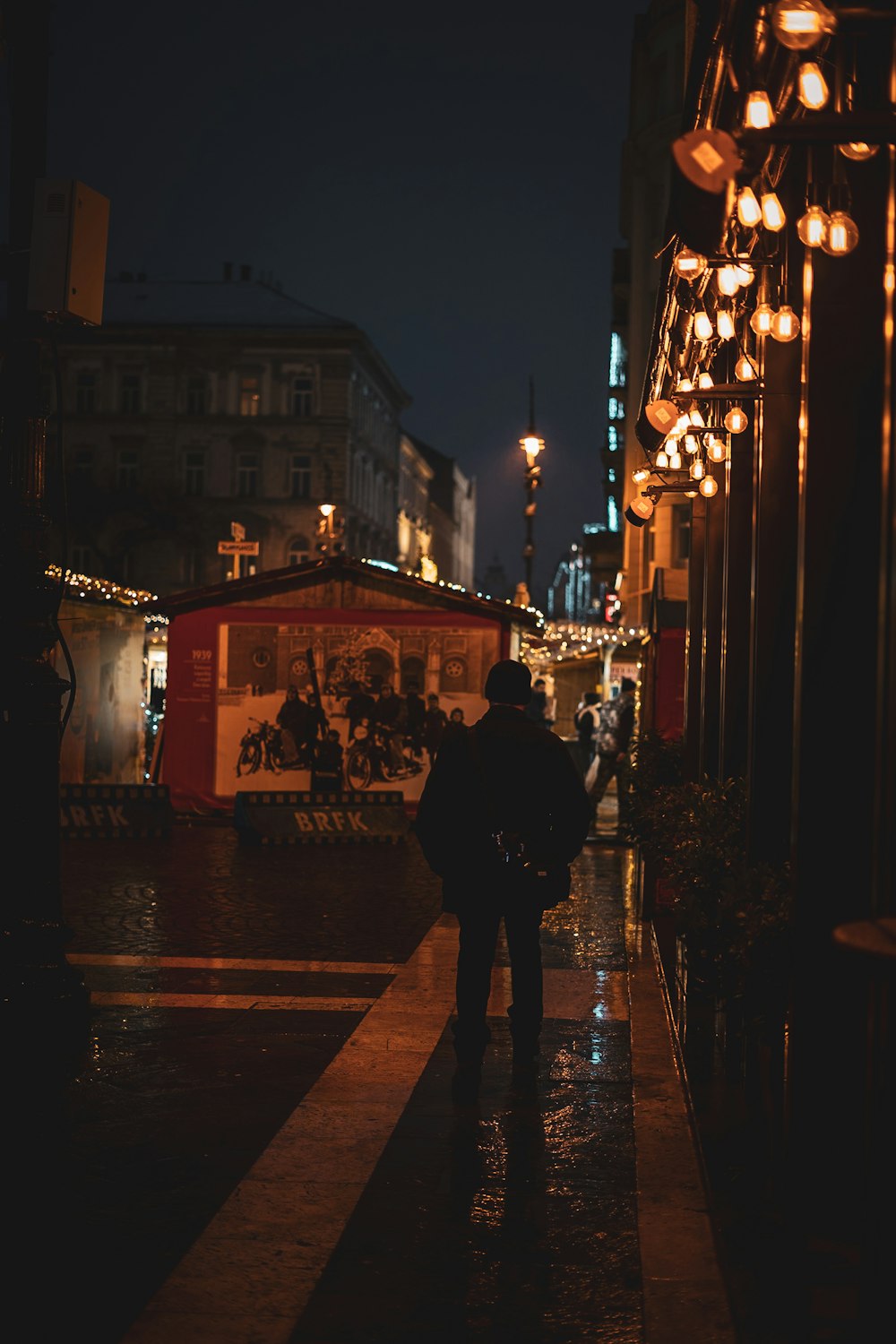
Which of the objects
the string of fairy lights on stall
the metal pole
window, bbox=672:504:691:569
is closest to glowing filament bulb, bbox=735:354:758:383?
the string of fairy lights on stall

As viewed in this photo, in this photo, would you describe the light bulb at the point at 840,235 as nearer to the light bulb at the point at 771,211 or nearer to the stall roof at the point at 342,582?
the light bulb at the point at 771,211

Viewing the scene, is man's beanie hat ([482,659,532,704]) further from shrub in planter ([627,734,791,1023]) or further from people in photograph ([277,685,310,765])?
people in photograph ([277,685,310,765])

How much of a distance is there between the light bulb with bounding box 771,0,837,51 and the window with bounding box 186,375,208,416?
70.4m

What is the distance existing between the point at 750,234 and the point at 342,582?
46.6ft

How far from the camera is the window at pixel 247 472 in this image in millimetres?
72062

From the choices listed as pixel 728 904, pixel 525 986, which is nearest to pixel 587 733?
pixel 525 986

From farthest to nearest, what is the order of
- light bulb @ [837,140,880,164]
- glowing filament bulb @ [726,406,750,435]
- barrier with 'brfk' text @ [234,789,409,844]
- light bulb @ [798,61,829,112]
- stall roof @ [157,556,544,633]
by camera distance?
stall roof @ [157,556,544,633]
barrier with 'brfk' text @ [234,789,409,844]
glowing filament bulb @ [726,406,750,435]
light bulb @ [837,140,880,164]
light bulb @ [798,61,829,112]

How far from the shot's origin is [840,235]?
4473 millimetres

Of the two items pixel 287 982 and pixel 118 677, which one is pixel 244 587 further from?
pixel 287 982

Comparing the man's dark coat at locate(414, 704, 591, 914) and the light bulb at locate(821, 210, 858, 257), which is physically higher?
the light bulb at locate(821, 210, 858, 257)

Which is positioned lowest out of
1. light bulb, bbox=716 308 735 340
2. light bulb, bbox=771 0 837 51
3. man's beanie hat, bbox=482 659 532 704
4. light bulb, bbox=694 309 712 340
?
man's beanie hat, bbox=482 659 532 704

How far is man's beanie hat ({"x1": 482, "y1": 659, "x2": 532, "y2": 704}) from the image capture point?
7.53 metres

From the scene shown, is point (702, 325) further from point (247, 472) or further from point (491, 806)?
point (247, 472)

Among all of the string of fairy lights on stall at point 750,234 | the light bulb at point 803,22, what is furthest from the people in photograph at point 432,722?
the light bulb at point 803,22
